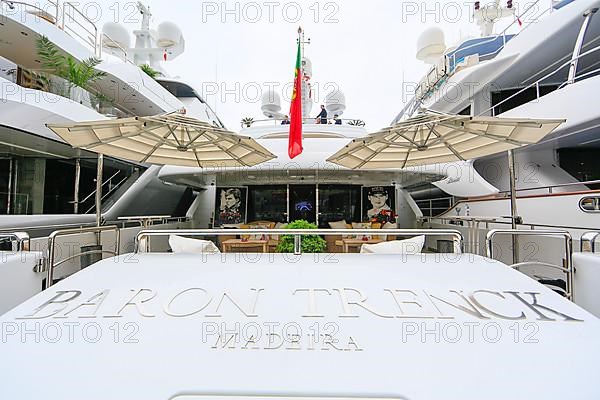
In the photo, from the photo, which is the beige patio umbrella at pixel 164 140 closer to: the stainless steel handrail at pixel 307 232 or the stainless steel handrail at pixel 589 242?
the stainless steel handrail at pixel 307 232

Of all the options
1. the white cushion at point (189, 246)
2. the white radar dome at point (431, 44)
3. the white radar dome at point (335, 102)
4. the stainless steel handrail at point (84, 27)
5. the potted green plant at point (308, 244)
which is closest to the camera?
the white cushion at point (189, 246)

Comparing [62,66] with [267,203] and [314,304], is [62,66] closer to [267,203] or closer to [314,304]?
[267,203]

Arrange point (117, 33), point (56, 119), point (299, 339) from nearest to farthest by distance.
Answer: point (299, 339) → point (56, 119) → point (117, 33)

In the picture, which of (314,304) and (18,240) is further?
(18,240)

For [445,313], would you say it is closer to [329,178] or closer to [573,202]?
[573,202]

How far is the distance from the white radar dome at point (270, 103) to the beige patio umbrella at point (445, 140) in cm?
685

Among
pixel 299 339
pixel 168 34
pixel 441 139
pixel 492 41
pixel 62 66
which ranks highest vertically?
pixel 168 34

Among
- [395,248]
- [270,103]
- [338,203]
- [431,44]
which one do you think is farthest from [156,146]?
[431,44]

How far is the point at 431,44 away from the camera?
1444 cm

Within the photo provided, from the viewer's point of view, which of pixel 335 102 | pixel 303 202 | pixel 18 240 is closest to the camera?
pixel 18 240

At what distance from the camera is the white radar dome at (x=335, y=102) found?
41.6 feet

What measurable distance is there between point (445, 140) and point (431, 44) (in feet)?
39.1

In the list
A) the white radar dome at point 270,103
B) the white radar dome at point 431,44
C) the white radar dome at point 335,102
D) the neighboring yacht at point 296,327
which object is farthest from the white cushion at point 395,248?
the white radar dome at point 431,44

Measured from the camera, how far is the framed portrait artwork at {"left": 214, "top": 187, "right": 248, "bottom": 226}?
10.7 meters
